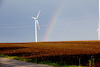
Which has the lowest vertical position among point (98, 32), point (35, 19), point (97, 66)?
point (97, 66)

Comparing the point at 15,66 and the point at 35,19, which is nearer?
the point at 15,66

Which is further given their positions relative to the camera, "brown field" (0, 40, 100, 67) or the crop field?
the crop field

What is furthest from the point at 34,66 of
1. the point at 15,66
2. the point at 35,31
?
the point at 35,31

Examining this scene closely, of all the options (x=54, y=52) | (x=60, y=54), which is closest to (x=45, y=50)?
(x=54, y=52)

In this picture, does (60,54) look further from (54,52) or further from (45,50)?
(45,50)

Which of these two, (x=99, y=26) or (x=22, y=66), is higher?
(x=99, y=26)

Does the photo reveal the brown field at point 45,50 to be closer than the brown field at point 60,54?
No

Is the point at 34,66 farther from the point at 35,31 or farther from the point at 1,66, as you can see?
the point at 35,31

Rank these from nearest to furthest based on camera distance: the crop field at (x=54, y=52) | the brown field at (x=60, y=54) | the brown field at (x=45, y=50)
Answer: the brown field at (x=60, y=54) < the crop field at (x=54, y=52) < the brown field at (x=45, y=50)

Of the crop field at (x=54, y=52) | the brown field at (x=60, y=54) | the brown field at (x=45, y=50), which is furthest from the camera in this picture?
the brown field at (x=45, y=50)

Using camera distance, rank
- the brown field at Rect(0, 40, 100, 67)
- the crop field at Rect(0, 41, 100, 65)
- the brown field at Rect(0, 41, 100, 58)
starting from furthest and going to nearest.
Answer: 1. the brown field at Rect(0, 41, 100, 58)
2. the crop field at Rect(0, 41, 100, 65)
3. the brown field at Rect(0, 40, 100, 67)

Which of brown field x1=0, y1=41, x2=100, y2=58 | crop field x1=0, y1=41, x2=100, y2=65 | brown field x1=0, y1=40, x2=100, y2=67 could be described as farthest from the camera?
brown field x1=0, y1=41, x2=100, y2=58

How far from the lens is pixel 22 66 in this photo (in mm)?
18094

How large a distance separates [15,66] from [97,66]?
722 cm
